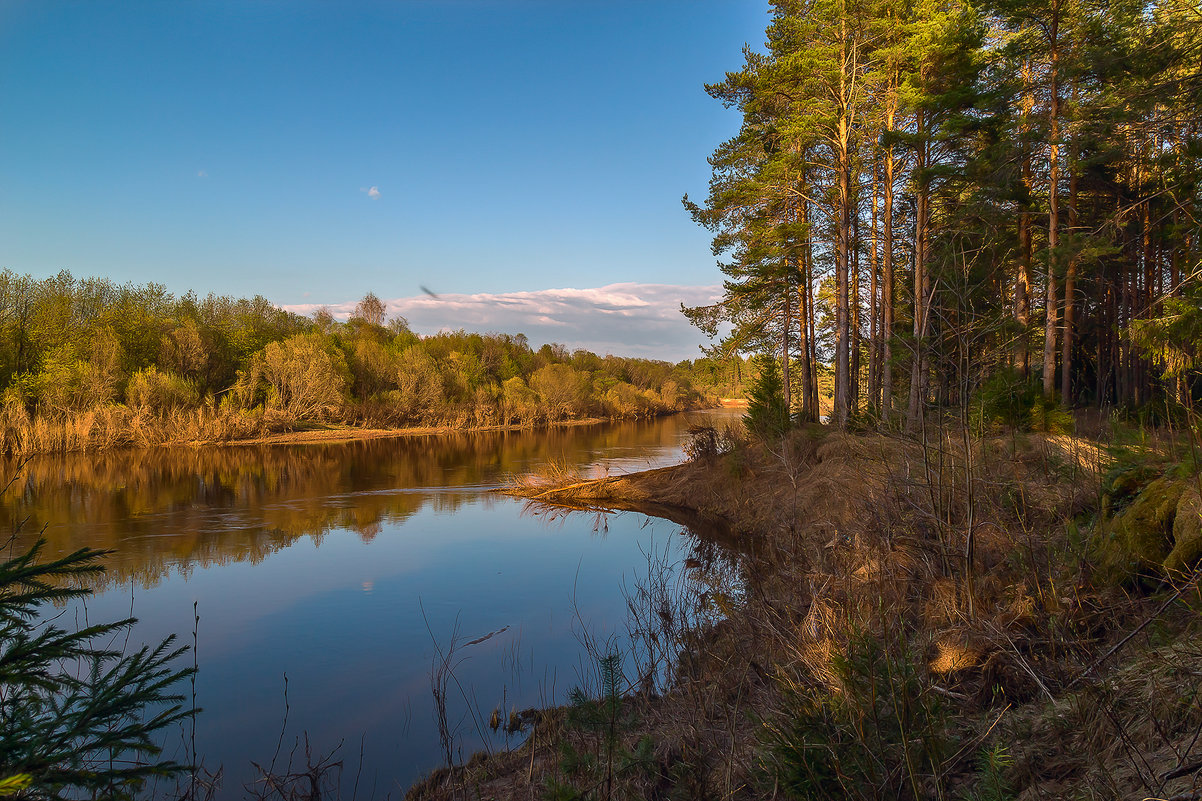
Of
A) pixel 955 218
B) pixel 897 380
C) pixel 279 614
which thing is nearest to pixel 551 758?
pixel 279 614

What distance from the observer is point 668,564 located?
988 centimetres

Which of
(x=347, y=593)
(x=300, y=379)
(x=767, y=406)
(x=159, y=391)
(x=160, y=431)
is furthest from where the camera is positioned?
(x=300, y=379)

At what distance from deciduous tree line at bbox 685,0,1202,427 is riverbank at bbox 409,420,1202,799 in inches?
233

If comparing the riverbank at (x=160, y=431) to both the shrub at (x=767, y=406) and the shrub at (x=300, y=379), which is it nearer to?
the shrub at (x=300, y=379)

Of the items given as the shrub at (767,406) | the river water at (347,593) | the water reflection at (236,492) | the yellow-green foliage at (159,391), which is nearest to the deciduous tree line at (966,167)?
the shrub at (767,406)

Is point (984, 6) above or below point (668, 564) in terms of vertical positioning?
above

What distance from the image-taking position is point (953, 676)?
3.36 meters

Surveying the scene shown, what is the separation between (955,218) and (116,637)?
59.0ft

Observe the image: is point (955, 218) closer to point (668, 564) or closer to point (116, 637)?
point (668, 564)

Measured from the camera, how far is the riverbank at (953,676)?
7.34ft

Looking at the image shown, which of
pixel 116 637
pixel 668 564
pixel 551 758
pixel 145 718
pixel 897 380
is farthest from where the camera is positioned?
pixel 897 380

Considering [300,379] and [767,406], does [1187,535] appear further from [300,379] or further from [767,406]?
[300,379]

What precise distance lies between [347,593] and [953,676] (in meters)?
8.35

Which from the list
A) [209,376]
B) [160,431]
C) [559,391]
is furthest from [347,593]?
[559,391]
